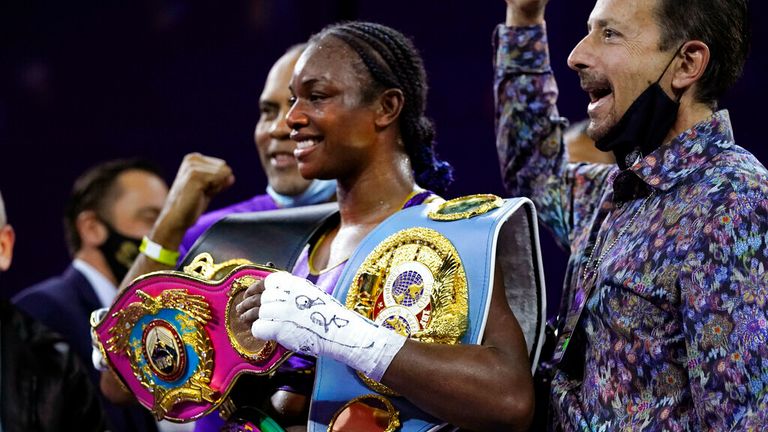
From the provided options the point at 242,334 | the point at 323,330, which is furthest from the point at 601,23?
the point at 242,334

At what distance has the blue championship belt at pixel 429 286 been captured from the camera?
1.72 metres

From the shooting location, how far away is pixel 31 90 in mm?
4160

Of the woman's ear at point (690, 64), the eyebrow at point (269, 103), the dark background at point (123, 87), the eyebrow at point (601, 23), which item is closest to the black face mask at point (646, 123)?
the woman's ear at point (690, 64)

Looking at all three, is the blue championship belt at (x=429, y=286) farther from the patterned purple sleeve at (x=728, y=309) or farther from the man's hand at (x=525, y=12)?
the man's hand at (x=525, y=12)

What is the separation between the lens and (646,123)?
175cm

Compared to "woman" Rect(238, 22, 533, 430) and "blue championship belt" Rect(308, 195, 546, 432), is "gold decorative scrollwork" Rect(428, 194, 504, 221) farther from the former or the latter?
"woman" Rect(238, 22, 533, 430)

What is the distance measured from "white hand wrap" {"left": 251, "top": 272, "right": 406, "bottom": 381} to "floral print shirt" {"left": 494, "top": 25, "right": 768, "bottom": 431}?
12.5 inches

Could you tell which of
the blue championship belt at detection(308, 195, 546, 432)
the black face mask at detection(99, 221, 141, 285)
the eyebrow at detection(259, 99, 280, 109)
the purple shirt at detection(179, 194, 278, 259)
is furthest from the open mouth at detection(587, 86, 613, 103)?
the black face mask at detection(99, 221, 141, 285)

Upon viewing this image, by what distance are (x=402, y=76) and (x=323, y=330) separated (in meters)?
0.62

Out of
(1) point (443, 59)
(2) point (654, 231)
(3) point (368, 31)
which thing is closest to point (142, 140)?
(1) point (443, 59)

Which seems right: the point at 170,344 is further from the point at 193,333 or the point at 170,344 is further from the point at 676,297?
the point at 676,297

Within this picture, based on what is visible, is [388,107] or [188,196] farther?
[188,196]

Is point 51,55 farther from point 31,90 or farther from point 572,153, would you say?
point 572,153

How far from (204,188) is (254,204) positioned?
30 centimetres
